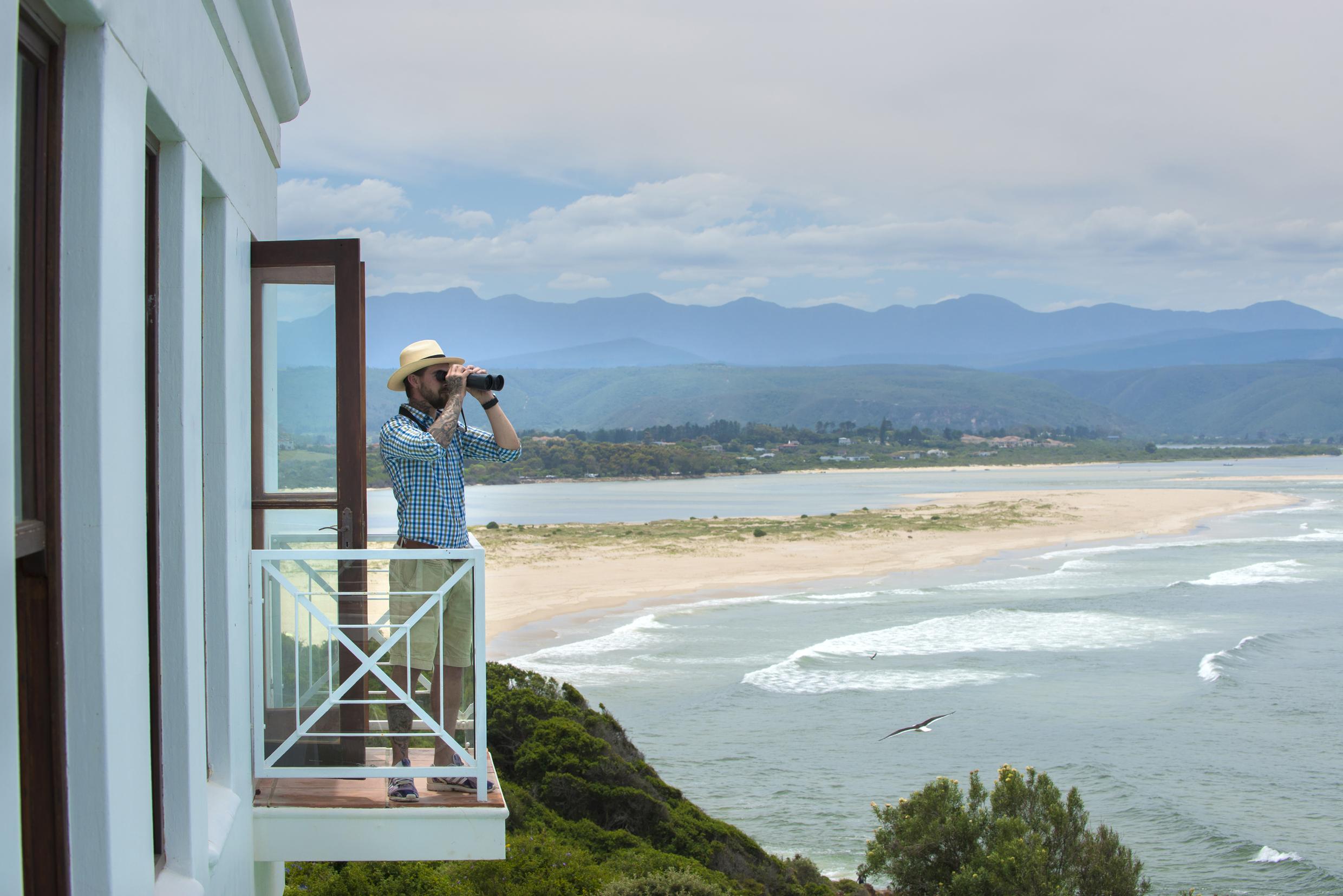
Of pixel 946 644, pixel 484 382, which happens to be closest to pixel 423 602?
pixel 484 382

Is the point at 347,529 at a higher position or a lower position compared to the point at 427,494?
lower

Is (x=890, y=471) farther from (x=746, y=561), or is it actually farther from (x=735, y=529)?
(x=746, y=561)

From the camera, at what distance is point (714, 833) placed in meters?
9.46

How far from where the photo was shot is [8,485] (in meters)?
1.91

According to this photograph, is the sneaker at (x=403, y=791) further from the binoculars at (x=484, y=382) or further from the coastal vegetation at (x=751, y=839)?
the coastal vegetation at (x=751, y=839)

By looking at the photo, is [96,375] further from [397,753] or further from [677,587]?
[677,587]

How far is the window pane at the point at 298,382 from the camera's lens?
15.9 ft

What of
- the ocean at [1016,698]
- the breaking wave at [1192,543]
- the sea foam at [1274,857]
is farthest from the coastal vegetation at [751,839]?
the breaking wave at [1192,543]

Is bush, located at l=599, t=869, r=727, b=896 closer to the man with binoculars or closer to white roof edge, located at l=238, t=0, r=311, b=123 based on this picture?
the man with binoculars

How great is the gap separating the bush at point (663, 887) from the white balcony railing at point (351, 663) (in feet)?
7.65

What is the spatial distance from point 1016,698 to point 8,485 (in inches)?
653

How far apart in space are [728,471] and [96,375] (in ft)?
386

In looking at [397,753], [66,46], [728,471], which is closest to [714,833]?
[397,753]

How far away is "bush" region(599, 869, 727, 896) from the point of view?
6746mm
